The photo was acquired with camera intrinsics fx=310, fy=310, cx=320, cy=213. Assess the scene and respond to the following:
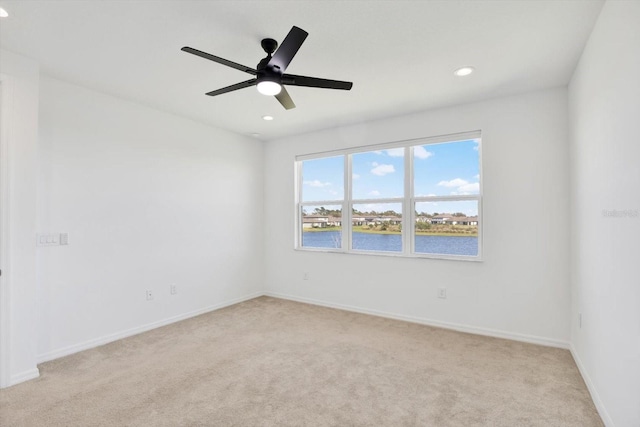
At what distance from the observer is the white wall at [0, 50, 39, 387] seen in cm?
244

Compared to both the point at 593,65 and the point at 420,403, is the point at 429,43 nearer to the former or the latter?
the point at 593,65

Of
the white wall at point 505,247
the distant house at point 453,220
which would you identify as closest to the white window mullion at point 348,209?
the white wall at point 505,247

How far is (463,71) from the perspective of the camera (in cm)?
278

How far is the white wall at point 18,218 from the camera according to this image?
2443mm

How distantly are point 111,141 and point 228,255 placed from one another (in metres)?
2.13

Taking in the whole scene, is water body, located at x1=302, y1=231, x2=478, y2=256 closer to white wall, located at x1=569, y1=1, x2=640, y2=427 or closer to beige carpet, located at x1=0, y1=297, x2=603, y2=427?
beige carpet, located at x1=0, y1=297, x2=603, y2=427

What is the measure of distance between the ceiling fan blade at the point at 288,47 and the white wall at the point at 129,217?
2.37 m

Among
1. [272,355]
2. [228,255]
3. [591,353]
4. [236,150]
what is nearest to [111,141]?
[236,150]

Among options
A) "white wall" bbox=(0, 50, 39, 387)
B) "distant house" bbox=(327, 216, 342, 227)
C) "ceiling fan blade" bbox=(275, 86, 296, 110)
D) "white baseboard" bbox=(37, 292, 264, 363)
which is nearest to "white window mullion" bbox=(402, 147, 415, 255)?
"distant house" bbox=(327, 216, 342, 227)

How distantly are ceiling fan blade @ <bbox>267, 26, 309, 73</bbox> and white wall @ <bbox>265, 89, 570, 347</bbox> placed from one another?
95.0 inches

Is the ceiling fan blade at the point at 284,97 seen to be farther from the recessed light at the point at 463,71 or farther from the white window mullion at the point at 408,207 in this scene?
the white window mullion at the point at 408,207

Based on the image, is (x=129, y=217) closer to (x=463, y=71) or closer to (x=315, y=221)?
(x=315, y=221)

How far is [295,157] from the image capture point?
498 centimetres

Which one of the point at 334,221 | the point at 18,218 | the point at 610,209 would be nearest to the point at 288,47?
the point at 610,209
